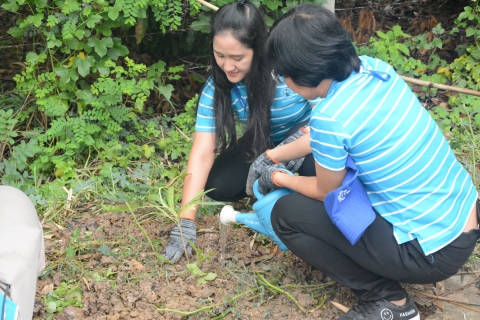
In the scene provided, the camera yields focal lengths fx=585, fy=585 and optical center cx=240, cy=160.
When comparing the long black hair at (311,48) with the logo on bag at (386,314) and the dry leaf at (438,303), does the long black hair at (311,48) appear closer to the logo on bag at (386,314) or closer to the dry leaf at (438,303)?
the logo on bag at (386,314)

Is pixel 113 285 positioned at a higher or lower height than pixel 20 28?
lower

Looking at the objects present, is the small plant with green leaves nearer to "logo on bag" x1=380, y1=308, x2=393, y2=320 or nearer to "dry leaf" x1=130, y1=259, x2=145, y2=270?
"dry leaf" x1=130, y1=259, x2=145, y2=270

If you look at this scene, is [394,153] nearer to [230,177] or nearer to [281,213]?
[281,213]

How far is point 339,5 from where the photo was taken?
18.4ft

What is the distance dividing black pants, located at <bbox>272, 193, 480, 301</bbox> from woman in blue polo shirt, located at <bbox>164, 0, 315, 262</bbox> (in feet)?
1.41

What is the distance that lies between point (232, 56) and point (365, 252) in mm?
1040

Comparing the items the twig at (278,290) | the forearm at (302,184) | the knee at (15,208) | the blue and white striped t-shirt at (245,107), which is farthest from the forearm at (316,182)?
the knee at (15,208)

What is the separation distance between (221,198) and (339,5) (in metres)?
3.11

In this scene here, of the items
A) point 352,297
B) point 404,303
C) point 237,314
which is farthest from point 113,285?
point 404,303

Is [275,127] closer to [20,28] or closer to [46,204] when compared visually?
[46,204]

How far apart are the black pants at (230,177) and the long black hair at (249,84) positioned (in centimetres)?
12

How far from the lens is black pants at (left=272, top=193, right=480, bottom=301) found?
2.13 metres

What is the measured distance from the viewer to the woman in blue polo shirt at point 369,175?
1943mm

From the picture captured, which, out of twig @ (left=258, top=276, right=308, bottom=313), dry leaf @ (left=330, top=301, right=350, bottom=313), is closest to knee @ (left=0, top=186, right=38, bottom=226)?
twig @ (left=258, top=276, right=308, bottom=313)
